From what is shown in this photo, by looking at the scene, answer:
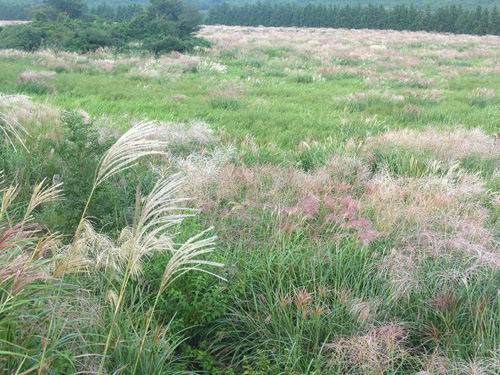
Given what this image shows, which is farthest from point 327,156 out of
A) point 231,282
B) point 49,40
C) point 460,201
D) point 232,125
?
point 49,40

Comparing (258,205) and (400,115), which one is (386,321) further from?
(400,115)

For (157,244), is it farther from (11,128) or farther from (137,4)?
(137,4)

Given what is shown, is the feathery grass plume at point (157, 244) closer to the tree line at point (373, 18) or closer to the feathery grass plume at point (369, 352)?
the feathery grass plume at point (369, 352)

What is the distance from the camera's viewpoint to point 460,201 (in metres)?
4.16

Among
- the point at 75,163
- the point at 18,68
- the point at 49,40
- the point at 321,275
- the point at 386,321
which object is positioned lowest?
the point at 386,321

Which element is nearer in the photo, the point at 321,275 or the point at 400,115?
the point at 321,275

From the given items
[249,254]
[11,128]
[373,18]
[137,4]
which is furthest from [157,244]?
[137,4]

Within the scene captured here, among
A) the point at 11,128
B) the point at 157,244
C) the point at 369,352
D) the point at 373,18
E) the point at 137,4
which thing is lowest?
the point at 369,352

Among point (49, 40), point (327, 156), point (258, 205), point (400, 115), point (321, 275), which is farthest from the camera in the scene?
point (49, 40)

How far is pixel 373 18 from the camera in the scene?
59906mm

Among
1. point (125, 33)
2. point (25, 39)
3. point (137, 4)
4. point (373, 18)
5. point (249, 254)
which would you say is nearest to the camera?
point (249, 254)

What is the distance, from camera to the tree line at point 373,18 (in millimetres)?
53594

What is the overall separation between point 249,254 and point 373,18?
65623 millimetres

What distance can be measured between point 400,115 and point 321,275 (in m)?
7.35
